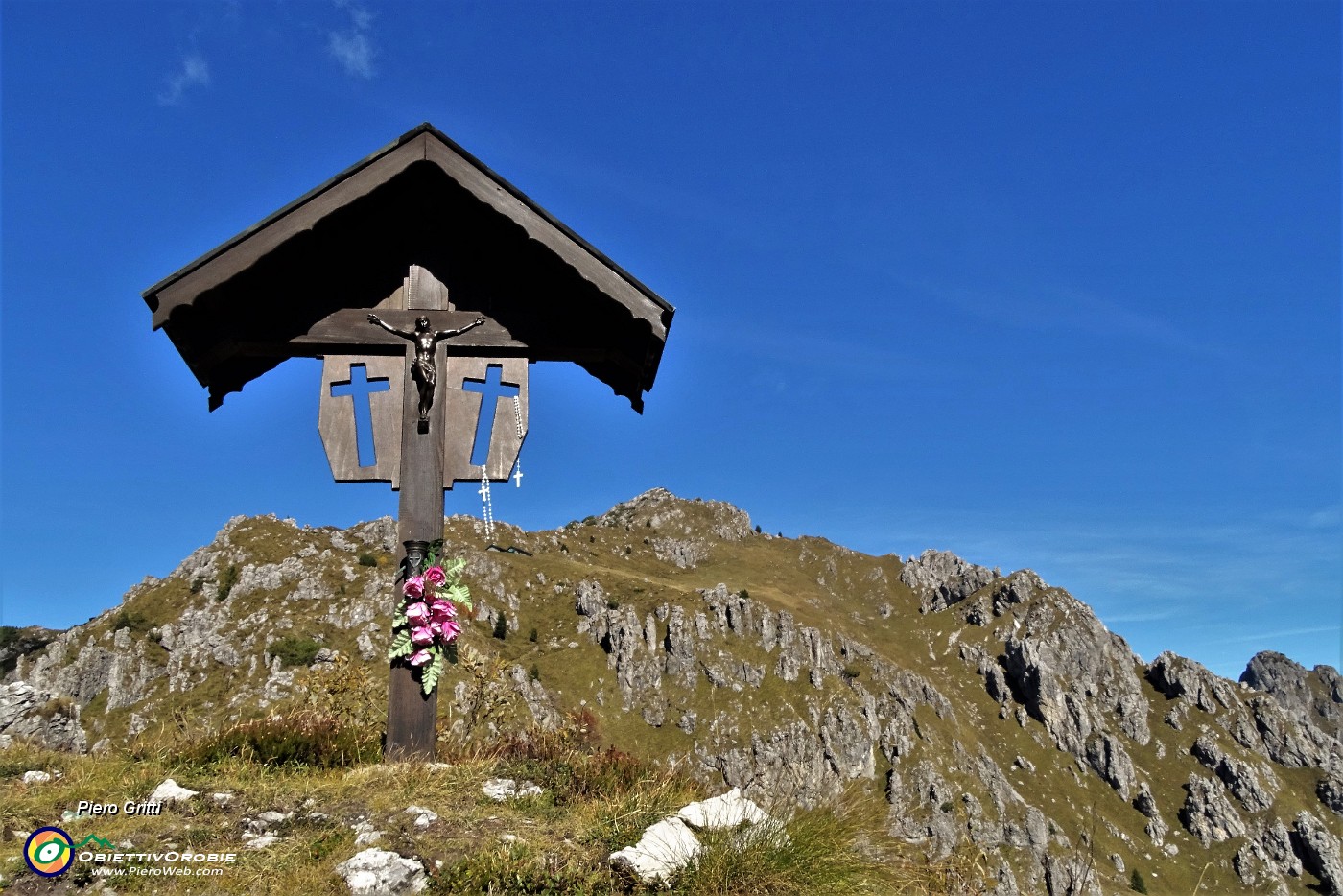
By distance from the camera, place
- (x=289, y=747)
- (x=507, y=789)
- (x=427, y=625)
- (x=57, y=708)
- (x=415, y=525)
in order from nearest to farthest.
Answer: (x=507, y=789), (x=289, y=747), (x=427, y=625), (x=415, y=525), (x=57, y=708)

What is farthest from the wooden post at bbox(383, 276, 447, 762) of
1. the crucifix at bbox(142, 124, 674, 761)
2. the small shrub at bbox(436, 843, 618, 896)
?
the small shrub at bbox(436, 843, 618, 896)

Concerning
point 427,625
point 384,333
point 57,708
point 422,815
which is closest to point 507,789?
point 422,815

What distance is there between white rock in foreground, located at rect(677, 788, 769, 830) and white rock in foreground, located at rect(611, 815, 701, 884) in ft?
0.61

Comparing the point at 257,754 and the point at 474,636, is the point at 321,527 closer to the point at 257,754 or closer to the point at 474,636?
the point at 474,636

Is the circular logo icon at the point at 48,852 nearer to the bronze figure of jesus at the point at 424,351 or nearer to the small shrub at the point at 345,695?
the small shrub at the point at 345,695

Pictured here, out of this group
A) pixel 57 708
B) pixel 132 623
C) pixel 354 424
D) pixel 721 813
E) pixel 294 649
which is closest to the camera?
pixel 721 813

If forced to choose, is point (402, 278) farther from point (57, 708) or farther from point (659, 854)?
point (57, 708)

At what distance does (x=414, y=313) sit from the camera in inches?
306

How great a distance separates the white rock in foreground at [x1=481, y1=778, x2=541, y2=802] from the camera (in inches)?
236

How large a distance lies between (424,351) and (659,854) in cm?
492

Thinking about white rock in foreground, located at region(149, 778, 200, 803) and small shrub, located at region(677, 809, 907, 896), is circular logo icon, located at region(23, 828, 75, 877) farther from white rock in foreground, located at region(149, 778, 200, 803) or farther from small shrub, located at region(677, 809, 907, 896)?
small shrub, located at region(677, 809, 907, 896)

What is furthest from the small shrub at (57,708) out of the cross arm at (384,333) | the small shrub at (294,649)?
the small shrub at (294,649)

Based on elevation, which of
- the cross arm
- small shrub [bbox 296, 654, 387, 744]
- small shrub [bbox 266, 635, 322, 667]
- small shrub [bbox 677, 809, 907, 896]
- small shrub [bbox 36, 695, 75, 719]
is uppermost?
small shrub [bbox 266, 635, 322, 667]

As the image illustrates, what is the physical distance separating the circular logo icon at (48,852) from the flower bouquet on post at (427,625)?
97.1 inches
